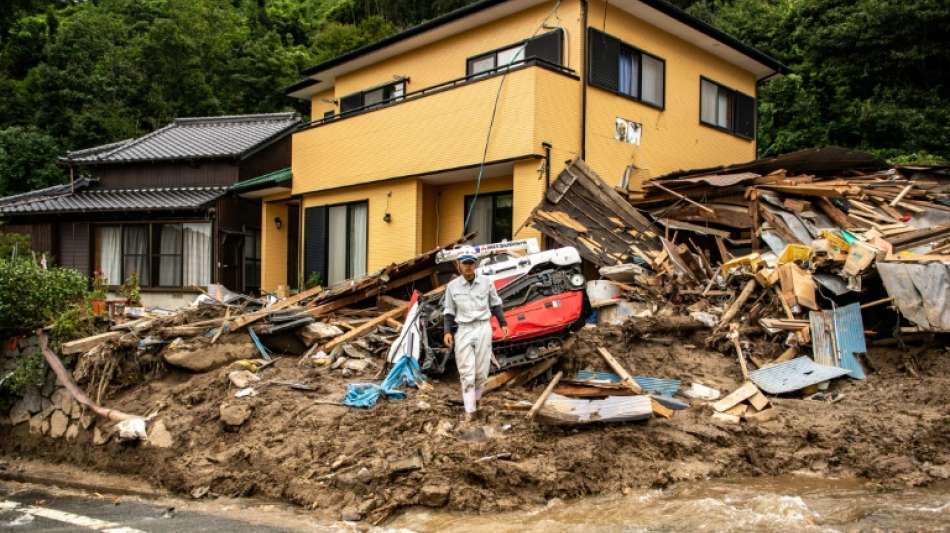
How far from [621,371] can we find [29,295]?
9701mm

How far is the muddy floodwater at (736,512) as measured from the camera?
6008mm

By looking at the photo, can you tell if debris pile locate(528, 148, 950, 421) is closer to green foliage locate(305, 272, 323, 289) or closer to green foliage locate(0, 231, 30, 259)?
green foliage locate(305, 272, 323, 289)

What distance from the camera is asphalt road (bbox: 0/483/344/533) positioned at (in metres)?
6.80

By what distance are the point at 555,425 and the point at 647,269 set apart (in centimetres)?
490

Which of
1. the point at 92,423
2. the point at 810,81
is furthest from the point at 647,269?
the point at 810,81

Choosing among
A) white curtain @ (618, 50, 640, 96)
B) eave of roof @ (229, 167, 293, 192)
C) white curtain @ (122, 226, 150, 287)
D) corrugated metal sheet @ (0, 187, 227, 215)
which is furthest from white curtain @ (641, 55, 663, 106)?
white curtain @ (122, 226, 150, 287)

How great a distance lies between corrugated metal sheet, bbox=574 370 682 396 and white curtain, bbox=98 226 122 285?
54.0 ft

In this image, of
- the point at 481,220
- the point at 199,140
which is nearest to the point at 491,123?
the point at 481,220

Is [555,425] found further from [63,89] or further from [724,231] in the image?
[63,89]

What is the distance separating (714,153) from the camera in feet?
58.1

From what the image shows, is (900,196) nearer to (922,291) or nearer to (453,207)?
(922,291)

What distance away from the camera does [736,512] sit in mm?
6281

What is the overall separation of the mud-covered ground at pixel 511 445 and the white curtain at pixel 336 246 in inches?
291

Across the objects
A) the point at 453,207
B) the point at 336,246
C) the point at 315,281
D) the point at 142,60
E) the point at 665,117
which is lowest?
the point at 315,281
